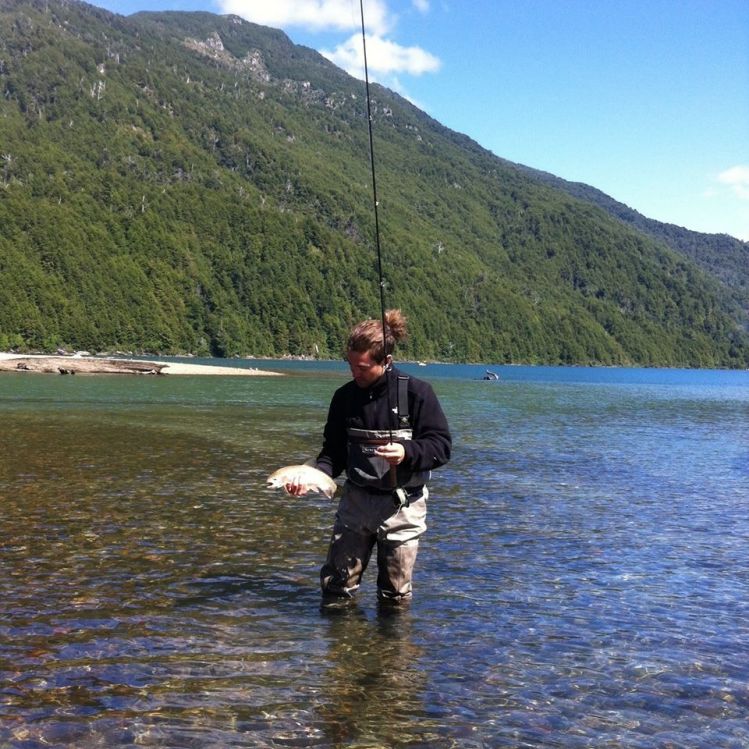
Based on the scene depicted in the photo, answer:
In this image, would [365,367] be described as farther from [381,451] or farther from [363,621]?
[363,621]

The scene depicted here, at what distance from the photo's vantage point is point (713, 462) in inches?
1041

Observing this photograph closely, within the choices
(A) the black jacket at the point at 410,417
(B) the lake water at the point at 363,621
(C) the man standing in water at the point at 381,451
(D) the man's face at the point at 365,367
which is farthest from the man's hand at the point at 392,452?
(B) the lake water at the point at 363,621

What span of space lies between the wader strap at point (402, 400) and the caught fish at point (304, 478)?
0.97m

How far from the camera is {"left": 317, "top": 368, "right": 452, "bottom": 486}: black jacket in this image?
26.4 ft

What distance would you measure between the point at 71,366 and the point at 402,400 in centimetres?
8136

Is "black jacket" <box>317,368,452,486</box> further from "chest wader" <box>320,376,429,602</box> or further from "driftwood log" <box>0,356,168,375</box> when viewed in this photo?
"driftwood log" <box>0,356,168,375</box>

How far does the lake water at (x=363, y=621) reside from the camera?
243 inches

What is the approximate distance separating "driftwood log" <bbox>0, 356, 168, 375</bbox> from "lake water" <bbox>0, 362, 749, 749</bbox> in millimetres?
67381

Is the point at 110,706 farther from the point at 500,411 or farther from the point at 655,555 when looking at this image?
the point at 500,411

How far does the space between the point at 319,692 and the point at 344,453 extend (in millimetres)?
2651

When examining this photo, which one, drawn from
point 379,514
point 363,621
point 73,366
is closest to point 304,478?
point 379,514

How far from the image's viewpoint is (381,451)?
7.81 metres

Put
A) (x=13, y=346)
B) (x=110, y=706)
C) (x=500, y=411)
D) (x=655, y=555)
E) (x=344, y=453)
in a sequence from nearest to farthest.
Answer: (x=110, y=706) < (x=344, y=453) < (x=655, y=555) < (x=500, y=411) < (x=13, y=346)

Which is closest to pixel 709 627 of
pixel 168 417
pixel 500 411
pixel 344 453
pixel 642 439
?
pixel 344 453
